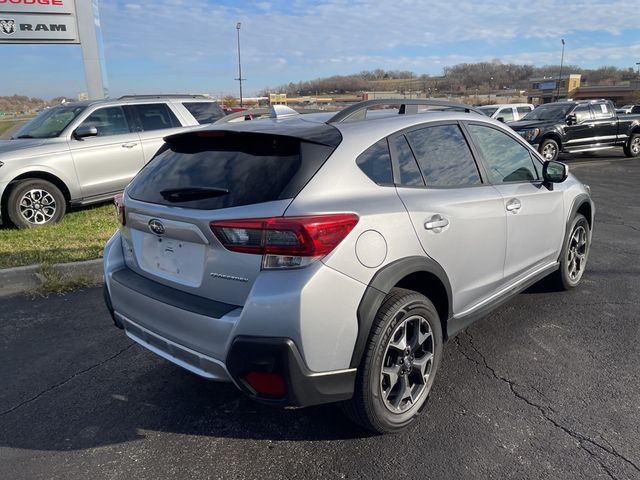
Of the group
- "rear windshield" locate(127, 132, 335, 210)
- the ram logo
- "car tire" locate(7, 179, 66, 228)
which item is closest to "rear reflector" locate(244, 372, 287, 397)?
"rear windshield" locate(127, 132, 335, 210)

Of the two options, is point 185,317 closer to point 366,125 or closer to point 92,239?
point 366,125

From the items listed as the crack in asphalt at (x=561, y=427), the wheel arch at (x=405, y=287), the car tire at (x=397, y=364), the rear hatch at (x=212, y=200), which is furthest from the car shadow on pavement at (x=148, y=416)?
the crack in asphalt at (x=561, y=427)

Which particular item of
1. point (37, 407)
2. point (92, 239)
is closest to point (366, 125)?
point (37, 407)

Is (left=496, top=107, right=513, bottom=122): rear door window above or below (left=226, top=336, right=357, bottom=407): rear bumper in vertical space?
above

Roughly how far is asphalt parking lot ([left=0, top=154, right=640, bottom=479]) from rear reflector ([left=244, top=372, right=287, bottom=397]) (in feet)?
1.56

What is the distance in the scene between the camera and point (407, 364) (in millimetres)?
2764

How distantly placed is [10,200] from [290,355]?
6585 mm

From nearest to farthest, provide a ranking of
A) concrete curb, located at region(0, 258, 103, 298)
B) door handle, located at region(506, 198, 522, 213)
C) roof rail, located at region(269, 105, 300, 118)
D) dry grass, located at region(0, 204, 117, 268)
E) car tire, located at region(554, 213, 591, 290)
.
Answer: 1. roof rail, located at region(269, 105, 300, 118)
2. door handle, located at region(506, 198, 522, 213)
3. car tire, located at region(554, 213, 591, 290)
4. concrete curb, located at region(0, 258, 103, 298)
5. dry grass, located at region(0, 204, 117, 268)

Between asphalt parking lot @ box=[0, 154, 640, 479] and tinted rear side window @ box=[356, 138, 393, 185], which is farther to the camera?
tinted rear side window @ box=[356, 138, 393, 185]

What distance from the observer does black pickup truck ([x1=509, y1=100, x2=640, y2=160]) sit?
1444 centimetres

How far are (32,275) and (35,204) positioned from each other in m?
2.63

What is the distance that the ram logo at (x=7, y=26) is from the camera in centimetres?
1298

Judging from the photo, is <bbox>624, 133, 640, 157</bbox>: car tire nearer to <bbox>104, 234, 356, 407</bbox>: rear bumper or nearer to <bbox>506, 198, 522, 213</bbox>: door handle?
<bbox>506, 198, 522, 213</bbox>: door handle

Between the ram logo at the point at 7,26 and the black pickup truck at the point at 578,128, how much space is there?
45.3 ft
